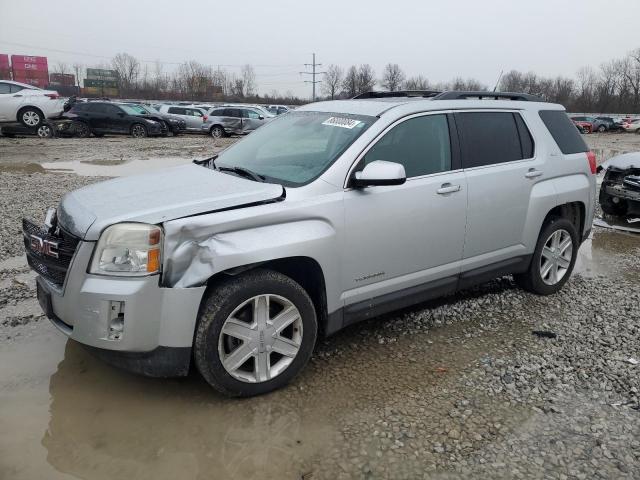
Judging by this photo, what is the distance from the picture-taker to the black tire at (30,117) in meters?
18.3

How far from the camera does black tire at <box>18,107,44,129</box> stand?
18312 mm

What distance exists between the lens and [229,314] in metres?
2.86

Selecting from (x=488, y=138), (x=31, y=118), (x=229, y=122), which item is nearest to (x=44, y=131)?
(x=31, y=118)

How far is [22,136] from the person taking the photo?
2050 centimetres

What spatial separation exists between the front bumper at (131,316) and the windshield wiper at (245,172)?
98 centimetres

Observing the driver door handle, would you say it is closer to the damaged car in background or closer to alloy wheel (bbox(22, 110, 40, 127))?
Result: the damaged car in background

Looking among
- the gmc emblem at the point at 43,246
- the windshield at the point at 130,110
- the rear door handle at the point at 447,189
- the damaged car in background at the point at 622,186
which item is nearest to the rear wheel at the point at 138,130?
the windshield at the point at 130,110

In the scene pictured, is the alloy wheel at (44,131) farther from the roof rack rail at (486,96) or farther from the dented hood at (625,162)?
the roof rack rail at (486,96)

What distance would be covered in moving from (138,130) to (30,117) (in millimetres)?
4701

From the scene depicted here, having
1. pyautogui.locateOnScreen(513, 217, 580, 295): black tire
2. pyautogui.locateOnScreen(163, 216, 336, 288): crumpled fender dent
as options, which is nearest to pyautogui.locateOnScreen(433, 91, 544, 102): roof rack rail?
pyautogui.locateOnScreen(513, 217, 580, 295): black tire

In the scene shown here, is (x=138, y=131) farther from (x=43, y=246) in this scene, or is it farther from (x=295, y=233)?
(x=295, y=233)

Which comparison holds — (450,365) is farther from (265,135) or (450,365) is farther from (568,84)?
(568,84)

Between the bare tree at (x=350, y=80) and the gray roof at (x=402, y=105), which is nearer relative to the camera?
the gray roof at (x=402, y=105)

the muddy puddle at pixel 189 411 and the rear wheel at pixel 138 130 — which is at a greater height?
the rear wheel at pixel 138 130
